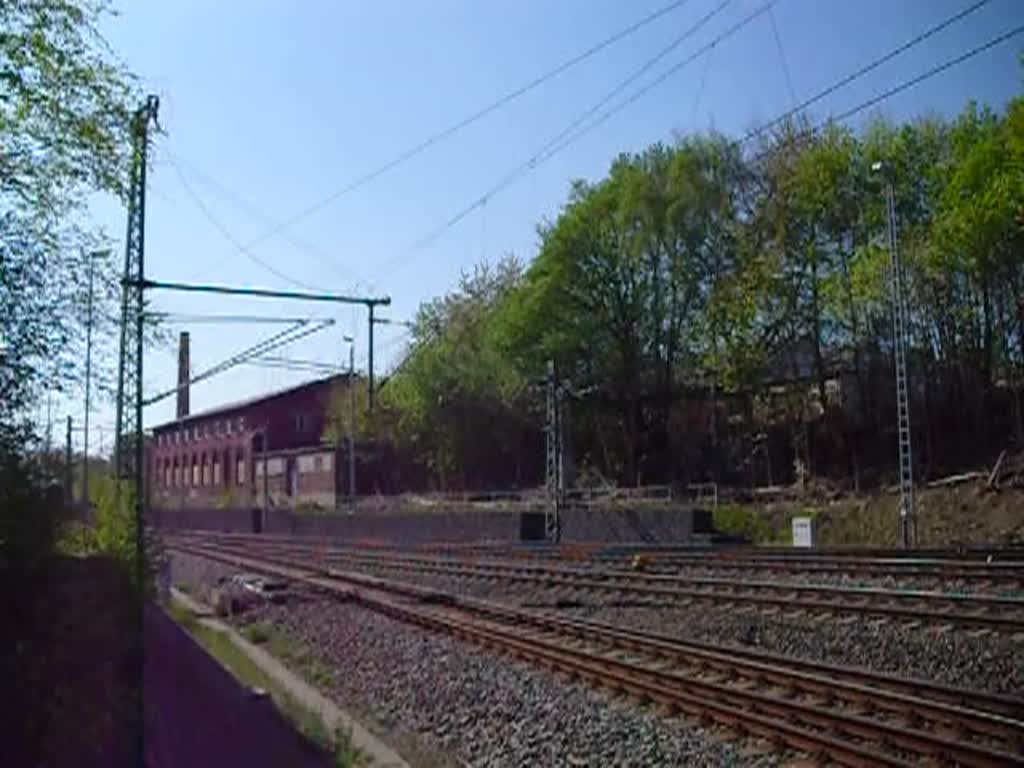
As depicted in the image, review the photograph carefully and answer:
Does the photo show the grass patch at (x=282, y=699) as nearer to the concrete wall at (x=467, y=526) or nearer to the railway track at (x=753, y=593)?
the railway track at (x=753, y=593)

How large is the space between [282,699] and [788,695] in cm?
596

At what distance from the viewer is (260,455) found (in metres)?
87.4

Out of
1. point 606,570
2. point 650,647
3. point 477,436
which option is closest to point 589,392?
point 477,436

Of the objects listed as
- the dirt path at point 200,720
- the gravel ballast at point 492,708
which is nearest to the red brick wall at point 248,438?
the gravel ballast at point 492,708

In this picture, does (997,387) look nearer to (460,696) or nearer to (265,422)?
(460,696)

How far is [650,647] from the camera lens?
46.7 ft

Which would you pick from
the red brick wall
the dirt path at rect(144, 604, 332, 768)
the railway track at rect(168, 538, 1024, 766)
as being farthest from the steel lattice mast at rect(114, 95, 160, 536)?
the red brick wall

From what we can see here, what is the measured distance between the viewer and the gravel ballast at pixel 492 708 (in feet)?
32.5

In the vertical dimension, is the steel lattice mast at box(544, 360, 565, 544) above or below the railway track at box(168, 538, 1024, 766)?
above

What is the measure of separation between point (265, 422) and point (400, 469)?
1817 cm

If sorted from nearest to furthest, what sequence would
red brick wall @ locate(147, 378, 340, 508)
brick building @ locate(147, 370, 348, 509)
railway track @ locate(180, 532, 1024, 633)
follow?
railway track @ locate(180, 532, 1024, 633), brick building @ locate(147, 370, 348, 509), red brick wall @ locate(147, 378, 340, 508)

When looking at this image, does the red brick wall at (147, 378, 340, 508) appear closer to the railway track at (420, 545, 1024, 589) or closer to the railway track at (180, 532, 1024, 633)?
the railway track at (420, 545, 1024, 589)

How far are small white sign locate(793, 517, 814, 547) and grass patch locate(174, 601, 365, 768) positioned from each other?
703 inches

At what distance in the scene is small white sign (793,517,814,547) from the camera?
3409cm
